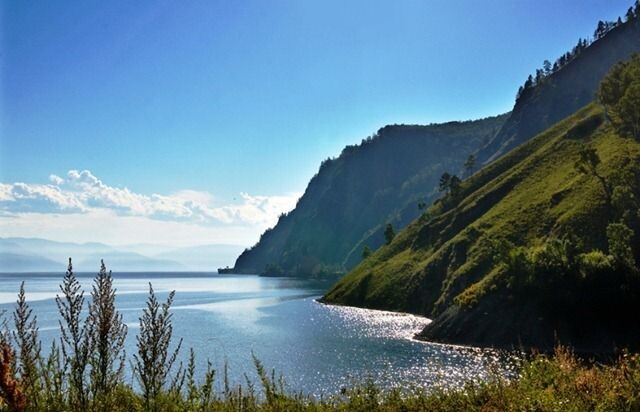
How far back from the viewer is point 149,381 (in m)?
8.90

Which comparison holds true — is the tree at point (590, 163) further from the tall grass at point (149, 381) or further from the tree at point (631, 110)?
the tall grass at point (149, 381)

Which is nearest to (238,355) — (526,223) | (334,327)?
(334,327)

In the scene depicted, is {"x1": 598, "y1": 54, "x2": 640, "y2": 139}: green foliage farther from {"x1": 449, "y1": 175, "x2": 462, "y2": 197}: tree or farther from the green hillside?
{"x1": 449, "y1": 175, "x2": 462, "y2": 197}: tree

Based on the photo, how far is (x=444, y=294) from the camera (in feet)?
329

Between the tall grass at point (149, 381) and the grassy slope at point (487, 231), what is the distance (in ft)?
204

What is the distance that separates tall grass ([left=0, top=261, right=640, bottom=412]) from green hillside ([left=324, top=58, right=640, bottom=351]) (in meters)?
55.6

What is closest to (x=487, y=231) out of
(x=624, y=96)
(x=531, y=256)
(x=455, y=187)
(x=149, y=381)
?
(x=531, y=256)

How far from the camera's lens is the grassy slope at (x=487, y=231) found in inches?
3228

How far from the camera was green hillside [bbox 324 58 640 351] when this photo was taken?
6969 centimetres

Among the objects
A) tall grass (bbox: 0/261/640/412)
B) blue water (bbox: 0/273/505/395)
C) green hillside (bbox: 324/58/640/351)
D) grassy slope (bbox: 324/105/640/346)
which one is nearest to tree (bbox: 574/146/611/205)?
green hillside (bbox: 324/58/640/351)

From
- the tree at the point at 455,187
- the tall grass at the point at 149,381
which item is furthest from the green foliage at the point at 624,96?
the tall grass at the point at 149,381

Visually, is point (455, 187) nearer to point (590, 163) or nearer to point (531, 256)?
point (590, 163)

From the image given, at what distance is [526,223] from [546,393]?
98.8m

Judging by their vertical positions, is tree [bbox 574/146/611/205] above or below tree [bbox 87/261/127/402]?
above
